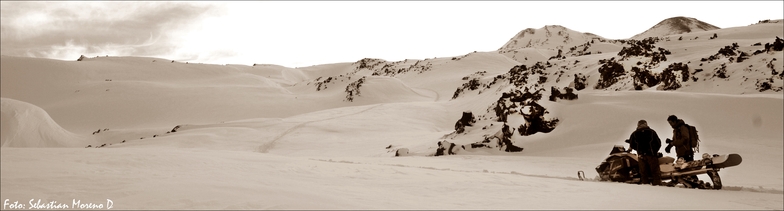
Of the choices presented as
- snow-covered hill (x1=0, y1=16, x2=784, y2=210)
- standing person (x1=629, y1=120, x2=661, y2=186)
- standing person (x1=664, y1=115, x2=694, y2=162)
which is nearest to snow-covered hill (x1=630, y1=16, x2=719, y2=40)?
snow-covered hill (x1=0, y1=16, x2=784, y2=210)

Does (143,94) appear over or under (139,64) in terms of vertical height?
under

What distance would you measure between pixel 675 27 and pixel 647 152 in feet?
312

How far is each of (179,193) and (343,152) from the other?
14093mm

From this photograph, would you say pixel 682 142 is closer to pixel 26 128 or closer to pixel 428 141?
pixel 428 141

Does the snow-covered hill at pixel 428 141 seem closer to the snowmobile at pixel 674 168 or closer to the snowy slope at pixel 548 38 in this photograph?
the snowmobile at pixel 674 168

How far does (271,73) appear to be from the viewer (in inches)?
3784

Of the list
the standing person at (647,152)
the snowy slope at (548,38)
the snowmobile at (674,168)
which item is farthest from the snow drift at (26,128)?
the snowy slope at (548,38)

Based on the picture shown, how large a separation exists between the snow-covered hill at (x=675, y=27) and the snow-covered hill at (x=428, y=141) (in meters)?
46.0

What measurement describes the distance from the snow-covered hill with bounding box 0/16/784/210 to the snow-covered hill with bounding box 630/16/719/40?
46.0 meters

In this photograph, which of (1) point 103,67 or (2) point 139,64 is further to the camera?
(2) point 139,64

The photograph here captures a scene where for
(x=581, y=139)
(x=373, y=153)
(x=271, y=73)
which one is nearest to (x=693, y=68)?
(x=581, y=139)

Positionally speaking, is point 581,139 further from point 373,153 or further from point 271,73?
point 271,73

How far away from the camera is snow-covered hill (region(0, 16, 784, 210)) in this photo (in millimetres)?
6281

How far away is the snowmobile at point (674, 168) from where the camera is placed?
782 cm
